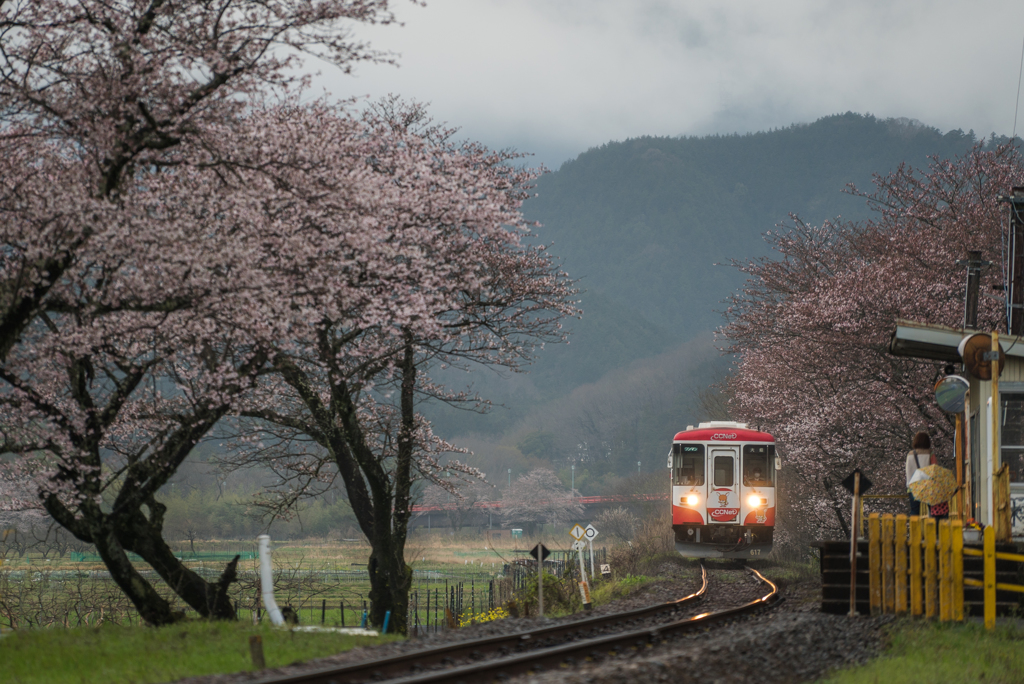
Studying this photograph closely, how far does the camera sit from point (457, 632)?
35.6 feet

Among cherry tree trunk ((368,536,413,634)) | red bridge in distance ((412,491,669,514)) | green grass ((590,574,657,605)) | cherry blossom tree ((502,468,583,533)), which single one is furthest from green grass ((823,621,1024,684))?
cherry blossom tree ((502,468,583,533))

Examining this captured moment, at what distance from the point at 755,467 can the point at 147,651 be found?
1527 centimetres

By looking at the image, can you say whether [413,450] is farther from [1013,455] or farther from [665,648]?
[1013,455]

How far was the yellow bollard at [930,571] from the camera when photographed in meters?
10.4

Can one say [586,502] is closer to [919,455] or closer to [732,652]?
[919,455]

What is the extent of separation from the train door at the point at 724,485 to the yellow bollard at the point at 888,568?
10377mm

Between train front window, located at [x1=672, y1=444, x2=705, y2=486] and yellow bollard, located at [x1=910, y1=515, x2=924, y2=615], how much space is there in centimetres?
1098

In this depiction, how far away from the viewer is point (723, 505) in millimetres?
21484

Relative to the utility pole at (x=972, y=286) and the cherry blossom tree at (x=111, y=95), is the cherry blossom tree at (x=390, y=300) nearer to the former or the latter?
the cherry blossom tree at (x=111, y=95)

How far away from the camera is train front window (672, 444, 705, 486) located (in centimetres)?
2166

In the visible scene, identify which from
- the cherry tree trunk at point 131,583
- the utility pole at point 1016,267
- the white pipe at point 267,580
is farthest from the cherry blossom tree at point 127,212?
the utility pole at point 1016,267

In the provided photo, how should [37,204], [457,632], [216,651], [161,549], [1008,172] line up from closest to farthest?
[216,651], [37,204], [457,632], [161,549], [1008,172]

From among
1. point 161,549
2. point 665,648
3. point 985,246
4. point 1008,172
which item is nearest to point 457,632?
point 665,648

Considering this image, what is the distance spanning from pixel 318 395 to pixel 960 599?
9.59 m
